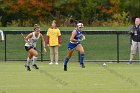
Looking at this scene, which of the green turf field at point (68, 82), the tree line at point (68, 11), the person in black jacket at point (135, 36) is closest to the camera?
the green turf field at point (68, 82)

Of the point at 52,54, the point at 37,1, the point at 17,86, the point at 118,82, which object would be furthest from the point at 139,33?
the point at 37,1

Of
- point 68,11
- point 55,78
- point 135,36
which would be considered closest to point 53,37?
point 135,36

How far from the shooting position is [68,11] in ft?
175

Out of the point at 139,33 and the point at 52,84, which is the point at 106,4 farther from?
the point at 52,84

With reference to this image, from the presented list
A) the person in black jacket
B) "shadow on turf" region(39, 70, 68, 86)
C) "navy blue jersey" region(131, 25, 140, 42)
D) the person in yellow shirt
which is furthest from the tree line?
"shadow on turf" region(39, 70, 68, 86)

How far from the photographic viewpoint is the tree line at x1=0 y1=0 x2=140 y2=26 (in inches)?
2002

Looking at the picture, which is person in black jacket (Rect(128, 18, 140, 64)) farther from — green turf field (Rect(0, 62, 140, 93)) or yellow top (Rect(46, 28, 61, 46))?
green turf field (Rect(0, 62, 140, 93))

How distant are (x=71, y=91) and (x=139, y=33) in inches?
512

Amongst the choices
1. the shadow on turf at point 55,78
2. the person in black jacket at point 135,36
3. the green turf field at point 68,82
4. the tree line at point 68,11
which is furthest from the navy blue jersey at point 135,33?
the tree line at point 68,11

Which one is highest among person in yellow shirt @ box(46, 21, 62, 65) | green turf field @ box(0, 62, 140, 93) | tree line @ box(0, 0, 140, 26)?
tree line @ box(0, 0, 140, 26)

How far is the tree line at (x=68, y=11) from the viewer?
2002 inches

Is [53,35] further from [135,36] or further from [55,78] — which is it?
[55,78]

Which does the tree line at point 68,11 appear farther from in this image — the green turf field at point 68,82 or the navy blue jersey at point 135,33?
the green turf field at point 68,82

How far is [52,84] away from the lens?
18.6m
